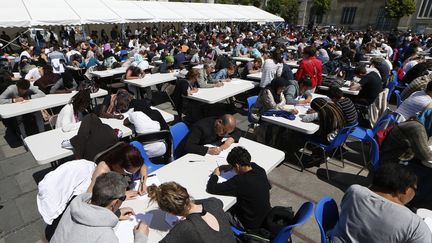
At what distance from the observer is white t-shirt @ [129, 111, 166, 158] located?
3.47 meters

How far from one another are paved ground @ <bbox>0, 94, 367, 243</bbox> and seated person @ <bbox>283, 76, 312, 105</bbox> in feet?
3.98

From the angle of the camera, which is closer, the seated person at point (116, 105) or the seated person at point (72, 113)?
the seated person at point (72, 113)

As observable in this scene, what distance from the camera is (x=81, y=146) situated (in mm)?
2947

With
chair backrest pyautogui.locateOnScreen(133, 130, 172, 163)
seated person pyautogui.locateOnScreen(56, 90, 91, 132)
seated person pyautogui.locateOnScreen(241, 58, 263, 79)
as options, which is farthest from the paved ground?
seated person pyautogui.locateOnScreen(241, 58, 263, 79)

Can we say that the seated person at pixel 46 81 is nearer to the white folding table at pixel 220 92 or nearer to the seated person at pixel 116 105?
the seated person at pixel 116 105

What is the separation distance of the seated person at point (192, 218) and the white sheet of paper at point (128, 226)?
13.5 inches

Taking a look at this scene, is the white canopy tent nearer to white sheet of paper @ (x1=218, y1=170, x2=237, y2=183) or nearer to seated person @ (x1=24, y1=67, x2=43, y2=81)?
seated person @ (x1=24, y1=67, x2=43, y2=81)

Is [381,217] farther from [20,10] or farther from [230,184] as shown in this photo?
[20,10]

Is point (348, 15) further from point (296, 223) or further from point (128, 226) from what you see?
point (128, 226)

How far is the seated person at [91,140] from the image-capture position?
2930mm

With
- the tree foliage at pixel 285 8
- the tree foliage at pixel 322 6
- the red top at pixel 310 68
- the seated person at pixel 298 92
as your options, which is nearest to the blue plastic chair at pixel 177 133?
the seated person at pixel 298 92

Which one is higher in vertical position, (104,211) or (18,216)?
(104,211)

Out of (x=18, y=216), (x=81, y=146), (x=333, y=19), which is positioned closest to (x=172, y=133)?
(x=81, y=146)

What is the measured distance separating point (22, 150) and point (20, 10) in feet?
25.1
